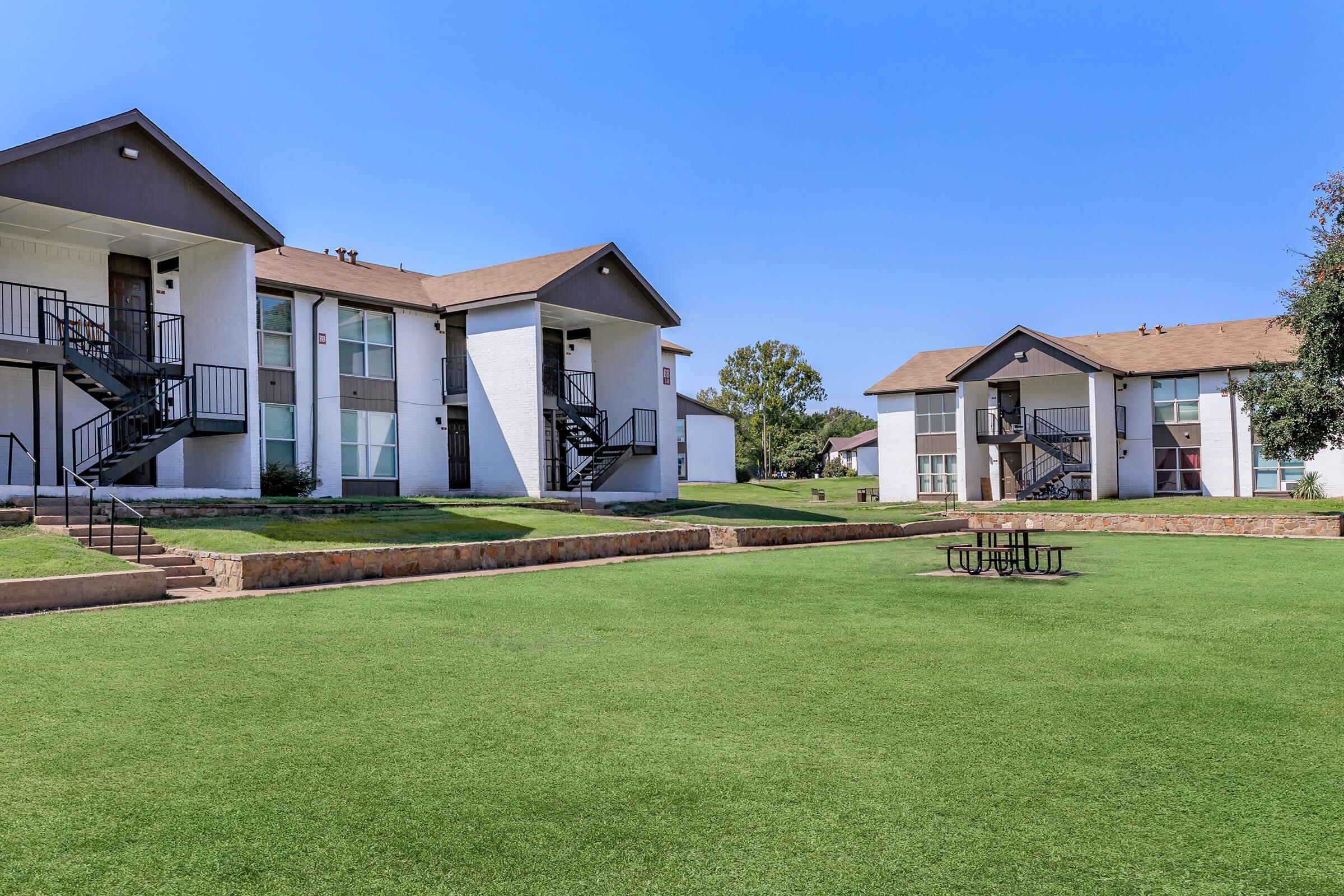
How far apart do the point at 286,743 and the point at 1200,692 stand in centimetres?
589

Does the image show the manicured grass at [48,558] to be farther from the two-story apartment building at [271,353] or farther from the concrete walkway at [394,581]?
the two-story apartment building at [271,353]

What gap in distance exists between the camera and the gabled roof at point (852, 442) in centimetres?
9794

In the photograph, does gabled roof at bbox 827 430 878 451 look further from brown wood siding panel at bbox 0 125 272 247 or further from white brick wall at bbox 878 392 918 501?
brown wood siding panel at bbox 0 125 272 247

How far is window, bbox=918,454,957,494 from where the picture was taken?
4650 cm

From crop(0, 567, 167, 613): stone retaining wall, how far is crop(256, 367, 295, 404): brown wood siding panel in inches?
584

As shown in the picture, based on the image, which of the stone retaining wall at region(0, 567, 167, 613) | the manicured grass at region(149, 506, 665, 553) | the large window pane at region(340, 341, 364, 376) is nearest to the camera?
the stone retaining wall at region(0, 567, 167, 613)

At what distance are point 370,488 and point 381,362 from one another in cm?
365

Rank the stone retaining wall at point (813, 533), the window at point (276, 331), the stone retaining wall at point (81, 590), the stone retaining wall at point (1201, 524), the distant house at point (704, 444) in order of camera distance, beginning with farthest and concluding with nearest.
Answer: the distant house at point (704, 444)
the window at point (276, 331)
the stone retaining wall at point (1201, 524)
the stone retaining wall at point (813, 533)
the stone retaining wall at point (81, 590)

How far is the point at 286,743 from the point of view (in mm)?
5543

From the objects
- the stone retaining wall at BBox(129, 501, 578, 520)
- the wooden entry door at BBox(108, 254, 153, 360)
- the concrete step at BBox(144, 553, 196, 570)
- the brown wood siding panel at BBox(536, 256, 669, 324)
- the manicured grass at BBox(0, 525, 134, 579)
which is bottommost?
the concrete step at BBox(144, 553, 196, 570)

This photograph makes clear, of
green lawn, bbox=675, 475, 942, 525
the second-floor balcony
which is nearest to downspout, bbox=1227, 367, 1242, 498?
the second-floor balcony

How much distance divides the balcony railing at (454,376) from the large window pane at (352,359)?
2664 mm

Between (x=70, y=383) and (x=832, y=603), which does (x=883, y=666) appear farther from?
(x=70, y=383)

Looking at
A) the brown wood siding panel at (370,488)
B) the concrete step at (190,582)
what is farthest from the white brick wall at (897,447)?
the concrete step at (190,582)
